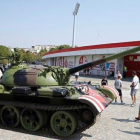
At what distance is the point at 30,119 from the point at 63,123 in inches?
46.3

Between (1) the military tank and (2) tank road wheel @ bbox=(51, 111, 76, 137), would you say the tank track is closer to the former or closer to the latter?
(1) the military tank

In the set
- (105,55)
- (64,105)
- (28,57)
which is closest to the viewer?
(64,105)

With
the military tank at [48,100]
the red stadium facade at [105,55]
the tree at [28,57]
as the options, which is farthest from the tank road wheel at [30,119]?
the red stadium facade at [105,55]

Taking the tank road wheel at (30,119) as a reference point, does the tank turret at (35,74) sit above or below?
above

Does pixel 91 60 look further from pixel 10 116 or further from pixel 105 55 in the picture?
pixel 10 116

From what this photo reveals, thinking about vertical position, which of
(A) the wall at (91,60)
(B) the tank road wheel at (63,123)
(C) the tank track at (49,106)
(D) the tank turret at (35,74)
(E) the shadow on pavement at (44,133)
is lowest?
(E) the shadow on pavement at (44,133)

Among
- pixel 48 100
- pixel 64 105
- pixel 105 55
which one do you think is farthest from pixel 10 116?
pixel 105 55

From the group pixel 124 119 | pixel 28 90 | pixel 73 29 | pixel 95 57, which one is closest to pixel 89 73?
pixel 95 57

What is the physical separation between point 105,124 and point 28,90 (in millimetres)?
3105

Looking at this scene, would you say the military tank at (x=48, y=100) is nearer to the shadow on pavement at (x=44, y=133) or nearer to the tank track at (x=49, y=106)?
the tank track at (x=49, y=106)

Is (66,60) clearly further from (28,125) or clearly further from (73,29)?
(28,125)

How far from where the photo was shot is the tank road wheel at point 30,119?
742 cm

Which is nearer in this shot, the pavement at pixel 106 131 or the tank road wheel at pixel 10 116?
the pavement at pixel 106 131

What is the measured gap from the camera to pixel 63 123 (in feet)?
22.9
